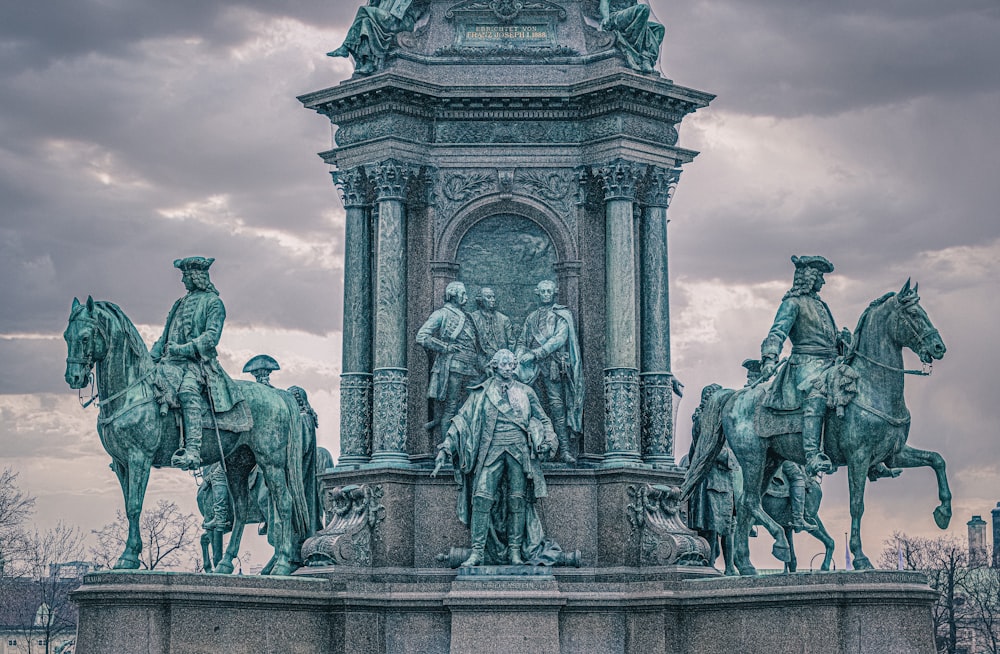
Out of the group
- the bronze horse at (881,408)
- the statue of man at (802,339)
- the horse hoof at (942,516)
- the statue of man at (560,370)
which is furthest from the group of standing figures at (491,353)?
Result: the horse hoof at (942,516)

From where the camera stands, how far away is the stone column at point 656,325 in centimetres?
3122

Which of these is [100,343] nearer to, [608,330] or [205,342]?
[205,342]

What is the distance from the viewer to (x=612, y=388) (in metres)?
31.0

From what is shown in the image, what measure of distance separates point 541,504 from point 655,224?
4.63 meters

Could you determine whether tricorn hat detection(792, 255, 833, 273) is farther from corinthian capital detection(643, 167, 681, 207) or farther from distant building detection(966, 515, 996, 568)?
distant building detection(966, 515, 996, 568)

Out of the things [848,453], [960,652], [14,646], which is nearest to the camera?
[848,453]

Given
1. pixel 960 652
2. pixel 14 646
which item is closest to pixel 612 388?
pixel 960 652

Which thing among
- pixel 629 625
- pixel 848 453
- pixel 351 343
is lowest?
pixel 629 625

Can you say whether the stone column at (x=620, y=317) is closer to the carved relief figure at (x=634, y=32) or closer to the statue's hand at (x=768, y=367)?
the carved relief figure at (x=634, y=32)

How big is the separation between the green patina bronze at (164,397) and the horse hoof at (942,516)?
30.2 ft

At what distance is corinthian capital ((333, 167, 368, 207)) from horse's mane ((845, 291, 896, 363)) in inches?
316

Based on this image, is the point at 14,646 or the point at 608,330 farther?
the point at 14,646

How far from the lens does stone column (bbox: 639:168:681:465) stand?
102 feet

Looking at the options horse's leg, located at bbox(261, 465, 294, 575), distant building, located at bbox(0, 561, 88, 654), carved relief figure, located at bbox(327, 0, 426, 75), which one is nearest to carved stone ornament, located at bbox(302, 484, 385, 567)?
horse's leg, located at bbox(261, 465, 294, 575)
